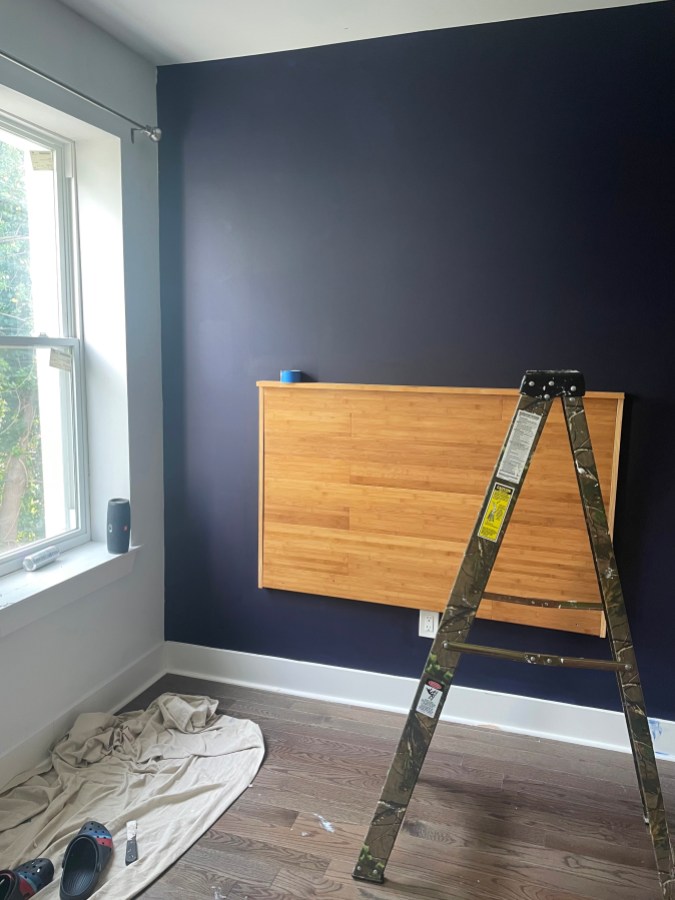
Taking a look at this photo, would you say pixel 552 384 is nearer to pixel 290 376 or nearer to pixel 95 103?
pixel 290 376

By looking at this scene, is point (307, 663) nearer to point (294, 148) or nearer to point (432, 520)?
point (432, 520)

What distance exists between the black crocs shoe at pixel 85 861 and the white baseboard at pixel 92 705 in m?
0.42

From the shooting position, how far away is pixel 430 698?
188 cm

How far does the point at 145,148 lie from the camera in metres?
2.78

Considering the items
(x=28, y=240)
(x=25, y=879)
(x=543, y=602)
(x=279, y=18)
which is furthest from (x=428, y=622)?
(x=279, y=18)

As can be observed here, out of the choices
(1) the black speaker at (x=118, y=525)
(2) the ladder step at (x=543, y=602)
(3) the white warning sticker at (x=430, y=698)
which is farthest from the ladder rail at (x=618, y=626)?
(1) the black speaker at (x=118, y=525)

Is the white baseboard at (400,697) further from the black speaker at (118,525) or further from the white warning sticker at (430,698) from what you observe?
the white warning sticker at (430,698)

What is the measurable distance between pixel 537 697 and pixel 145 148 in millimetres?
2706

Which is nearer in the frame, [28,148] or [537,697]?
[28,148]

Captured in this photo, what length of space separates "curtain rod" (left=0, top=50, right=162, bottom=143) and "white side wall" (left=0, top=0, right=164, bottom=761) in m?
0.03

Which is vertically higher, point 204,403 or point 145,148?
point 145,148

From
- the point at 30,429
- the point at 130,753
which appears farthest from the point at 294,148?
the point at 130,753

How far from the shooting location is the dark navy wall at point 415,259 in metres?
2.38

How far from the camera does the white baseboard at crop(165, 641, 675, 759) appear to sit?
2590 mm
